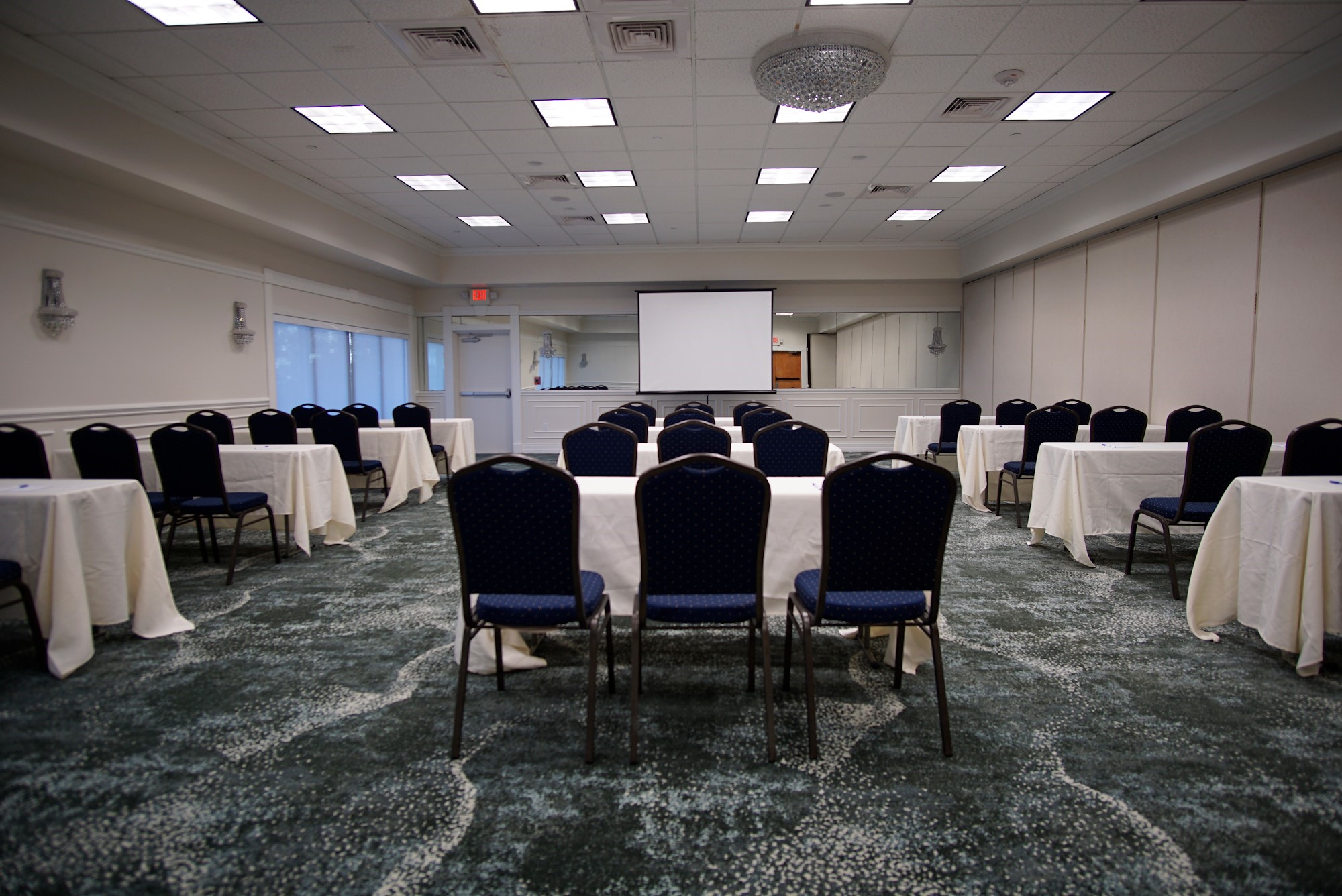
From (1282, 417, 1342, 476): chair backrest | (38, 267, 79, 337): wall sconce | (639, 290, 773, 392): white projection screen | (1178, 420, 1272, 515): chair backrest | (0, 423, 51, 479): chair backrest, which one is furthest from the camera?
(639, 290, 773, 392): white projection screen

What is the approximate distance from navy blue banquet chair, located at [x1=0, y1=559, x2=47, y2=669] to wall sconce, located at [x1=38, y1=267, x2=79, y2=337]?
3274mm

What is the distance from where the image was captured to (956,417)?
22.5 ft

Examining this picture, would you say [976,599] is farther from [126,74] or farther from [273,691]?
[126,74]

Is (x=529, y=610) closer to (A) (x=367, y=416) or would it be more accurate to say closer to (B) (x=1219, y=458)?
(B) (x=1219, y=458)

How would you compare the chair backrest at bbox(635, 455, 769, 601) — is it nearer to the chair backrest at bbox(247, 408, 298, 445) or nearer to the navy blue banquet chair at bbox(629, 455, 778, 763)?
the navy blue banquet chair at bbox(629, 455, 778, 763)

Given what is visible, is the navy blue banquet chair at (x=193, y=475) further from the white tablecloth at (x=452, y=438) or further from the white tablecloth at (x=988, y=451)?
the white tablecloth at (x=988, y=451)

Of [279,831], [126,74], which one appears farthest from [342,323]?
[279,831]

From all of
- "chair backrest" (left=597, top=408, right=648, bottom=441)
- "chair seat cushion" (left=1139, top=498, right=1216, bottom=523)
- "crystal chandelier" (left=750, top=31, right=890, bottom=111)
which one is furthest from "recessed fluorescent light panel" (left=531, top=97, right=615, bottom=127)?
"chair seat cushion" (left=1139, top=498, right=1216, bottom=523)

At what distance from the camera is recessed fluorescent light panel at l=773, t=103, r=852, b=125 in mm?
5074

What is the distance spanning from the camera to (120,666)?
2.64m

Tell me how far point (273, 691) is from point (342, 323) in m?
7.28

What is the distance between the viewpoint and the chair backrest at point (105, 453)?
3.59 meters

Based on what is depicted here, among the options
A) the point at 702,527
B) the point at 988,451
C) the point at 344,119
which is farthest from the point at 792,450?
the point at 344,119

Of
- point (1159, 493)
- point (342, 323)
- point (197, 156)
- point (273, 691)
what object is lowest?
point (273, 691)
